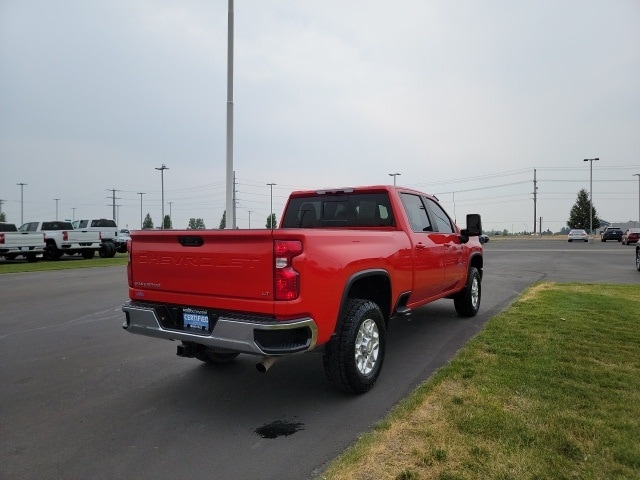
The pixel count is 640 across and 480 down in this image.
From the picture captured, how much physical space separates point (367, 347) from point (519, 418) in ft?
4.60

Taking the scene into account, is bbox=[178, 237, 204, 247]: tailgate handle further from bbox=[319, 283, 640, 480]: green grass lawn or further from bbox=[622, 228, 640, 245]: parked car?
bbox=[622, 228, 640, 245]: parked car

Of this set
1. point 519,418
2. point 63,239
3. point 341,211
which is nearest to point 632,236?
point 341,211

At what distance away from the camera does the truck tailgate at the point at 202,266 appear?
3574mm

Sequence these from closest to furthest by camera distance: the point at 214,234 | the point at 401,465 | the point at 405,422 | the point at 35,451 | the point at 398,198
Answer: the point at 401,465, the point at 35,451, the point at 405,422, the point at 214,234, the point at 398,198

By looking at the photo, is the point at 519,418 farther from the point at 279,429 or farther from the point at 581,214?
the point at 581,214

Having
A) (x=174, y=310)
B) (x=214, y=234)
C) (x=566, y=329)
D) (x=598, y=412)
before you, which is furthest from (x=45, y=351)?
(x=566, y=329)

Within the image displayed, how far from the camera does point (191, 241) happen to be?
13.0 feet

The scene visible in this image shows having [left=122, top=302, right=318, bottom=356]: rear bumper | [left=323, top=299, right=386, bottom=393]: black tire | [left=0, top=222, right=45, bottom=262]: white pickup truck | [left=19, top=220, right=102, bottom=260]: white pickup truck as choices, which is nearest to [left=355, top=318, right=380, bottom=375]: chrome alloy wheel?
[left=323, top=299, right=386, bottom=393]: black tire

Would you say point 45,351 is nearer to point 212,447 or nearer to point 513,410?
point 212,447

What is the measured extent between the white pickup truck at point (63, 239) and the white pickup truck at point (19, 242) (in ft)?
2.45

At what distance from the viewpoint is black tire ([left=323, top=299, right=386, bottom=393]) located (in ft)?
13.2

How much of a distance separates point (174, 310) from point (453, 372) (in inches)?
107

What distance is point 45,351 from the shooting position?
5922 mm

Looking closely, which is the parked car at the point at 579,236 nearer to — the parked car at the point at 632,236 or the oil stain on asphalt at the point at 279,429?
the parked car at the point at 632,236
